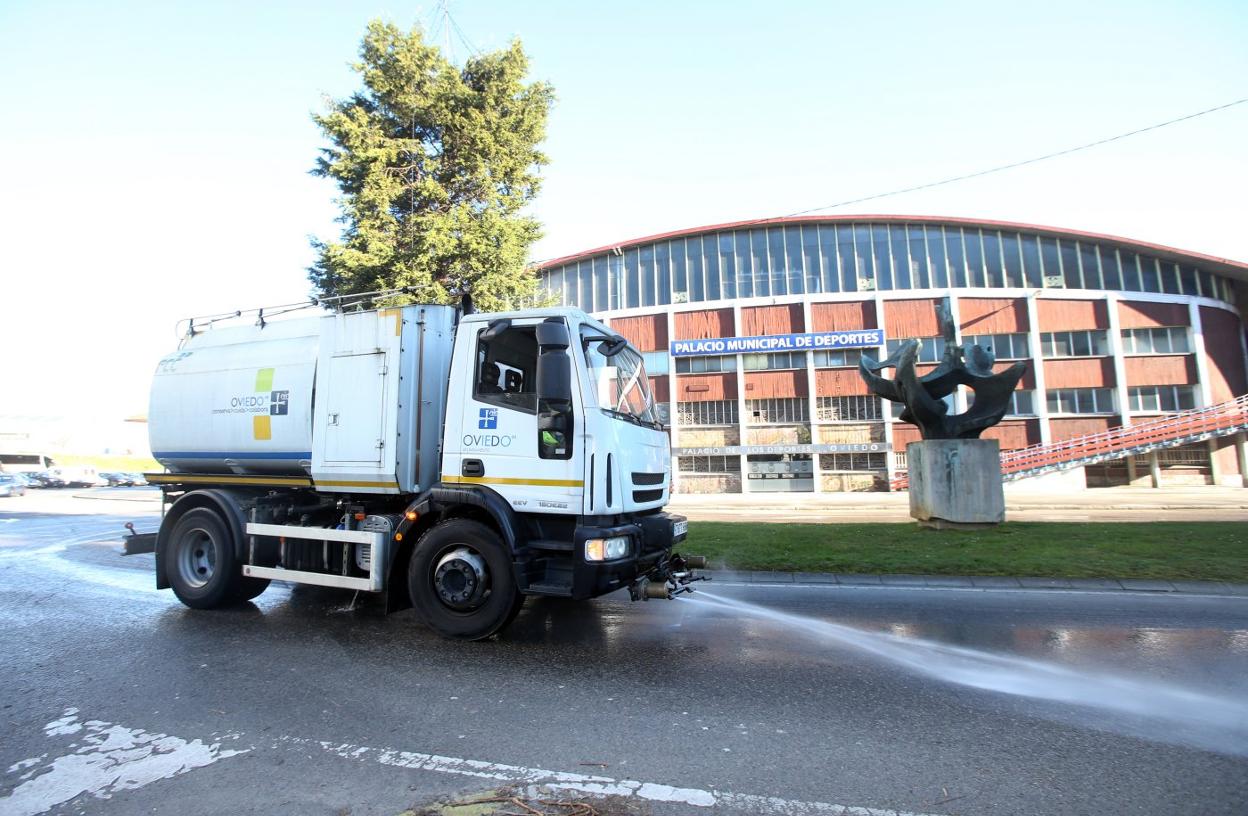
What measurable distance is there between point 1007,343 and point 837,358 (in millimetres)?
9505

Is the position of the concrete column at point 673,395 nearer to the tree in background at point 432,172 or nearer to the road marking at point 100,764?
the tree in background at point 432,172

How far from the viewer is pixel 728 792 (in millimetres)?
2973

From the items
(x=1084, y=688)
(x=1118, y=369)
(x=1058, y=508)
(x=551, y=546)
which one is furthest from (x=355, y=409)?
(x=1118, y=369)

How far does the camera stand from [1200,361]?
3344 cm

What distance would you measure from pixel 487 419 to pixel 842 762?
12.3 feet

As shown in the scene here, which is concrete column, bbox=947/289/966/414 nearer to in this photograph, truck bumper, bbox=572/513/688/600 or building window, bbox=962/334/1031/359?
building window, bbox=962/334/1031/359

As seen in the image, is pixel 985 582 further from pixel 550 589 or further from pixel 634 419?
pixel 550 589

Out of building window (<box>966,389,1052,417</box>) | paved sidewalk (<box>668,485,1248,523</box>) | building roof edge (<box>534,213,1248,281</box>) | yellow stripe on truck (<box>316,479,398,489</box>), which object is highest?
building roof edge (<box>534,213,1248,281</box>)

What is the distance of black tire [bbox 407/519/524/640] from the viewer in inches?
204

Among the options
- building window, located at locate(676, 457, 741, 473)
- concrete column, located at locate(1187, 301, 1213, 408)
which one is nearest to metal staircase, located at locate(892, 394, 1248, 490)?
concrete column, located at locate(1187, 301, 1213, 408)

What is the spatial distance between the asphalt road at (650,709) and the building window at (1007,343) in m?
31.5

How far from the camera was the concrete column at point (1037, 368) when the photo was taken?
33.5m

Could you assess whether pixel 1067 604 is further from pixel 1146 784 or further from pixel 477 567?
pixel 477 567

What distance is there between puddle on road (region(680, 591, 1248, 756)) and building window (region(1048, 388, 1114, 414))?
117ft
